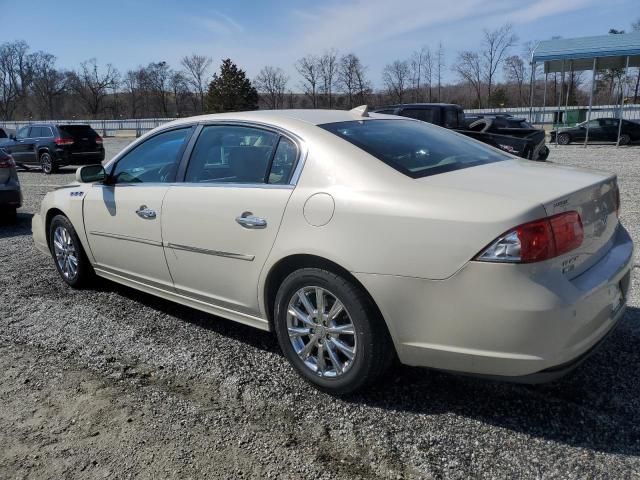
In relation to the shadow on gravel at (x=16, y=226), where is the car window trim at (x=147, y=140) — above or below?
above

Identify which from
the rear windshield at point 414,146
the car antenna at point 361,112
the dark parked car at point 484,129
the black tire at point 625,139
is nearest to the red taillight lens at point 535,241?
the rear windshield at point 414,146

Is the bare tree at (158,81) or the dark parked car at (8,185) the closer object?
the dark parked car at (8,185)

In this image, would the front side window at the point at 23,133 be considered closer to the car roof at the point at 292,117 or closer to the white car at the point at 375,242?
the white car at the point at 375,242

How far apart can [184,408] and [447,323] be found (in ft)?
4.87

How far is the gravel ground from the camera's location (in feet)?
7.86

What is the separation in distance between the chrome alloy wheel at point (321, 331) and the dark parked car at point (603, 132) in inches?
981

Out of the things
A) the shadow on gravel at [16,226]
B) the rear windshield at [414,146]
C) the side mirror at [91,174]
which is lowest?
the shadow on gravel at [16,226]

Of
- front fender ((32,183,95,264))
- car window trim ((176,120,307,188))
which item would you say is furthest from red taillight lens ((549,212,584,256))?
front fender ((32,183,95,264))

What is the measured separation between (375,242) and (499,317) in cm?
65

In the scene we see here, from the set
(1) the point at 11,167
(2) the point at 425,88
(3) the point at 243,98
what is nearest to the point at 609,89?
(2) the point at 425,88

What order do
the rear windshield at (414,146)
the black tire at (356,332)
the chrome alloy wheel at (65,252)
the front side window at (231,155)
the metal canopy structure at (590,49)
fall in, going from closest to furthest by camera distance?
the black tire at (356,332), the rear windshield at (414,146), the front side window at (231,155), the chrome alloy wheel at (65,252), the metal canopy structure at (590,49)

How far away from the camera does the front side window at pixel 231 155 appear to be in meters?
3.26

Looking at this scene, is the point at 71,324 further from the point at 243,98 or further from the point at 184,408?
the point at 243,98

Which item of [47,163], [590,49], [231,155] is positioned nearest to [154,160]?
[231,155]
